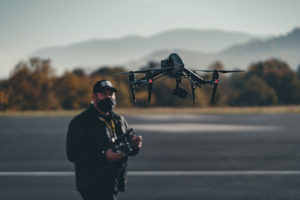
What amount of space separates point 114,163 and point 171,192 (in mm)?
4764

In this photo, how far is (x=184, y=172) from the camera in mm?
10742

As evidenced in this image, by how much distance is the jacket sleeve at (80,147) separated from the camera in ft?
12.2

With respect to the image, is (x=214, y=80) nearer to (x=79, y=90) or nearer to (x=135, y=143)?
(x=135, y=143)

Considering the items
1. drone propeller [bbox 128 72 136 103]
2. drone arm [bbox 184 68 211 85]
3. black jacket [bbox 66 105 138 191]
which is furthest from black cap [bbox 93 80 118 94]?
drone arm [bbox 184 68 211 85]

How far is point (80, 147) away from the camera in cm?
381

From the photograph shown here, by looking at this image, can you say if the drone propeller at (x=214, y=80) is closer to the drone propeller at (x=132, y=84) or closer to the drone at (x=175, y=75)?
the drone at (x=175, y=75)

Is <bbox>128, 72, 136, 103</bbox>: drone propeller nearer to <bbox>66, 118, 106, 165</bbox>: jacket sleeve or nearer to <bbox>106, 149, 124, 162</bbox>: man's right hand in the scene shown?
<bbox>106, 149, 124, 162</bbox>: man's right hand

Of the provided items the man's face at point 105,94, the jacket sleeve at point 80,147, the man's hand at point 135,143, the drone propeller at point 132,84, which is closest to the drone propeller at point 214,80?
the drone propeller at point 132,84

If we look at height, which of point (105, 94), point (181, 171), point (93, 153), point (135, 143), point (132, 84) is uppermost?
point (132, 84)

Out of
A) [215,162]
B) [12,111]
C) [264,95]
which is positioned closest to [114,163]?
[215,162]

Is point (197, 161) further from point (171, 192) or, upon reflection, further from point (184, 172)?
point (171, 192)

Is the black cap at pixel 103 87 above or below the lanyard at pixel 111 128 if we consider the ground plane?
above

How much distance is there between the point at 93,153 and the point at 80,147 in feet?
0.57

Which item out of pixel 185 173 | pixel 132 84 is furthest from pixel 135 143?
pixel 185 173
